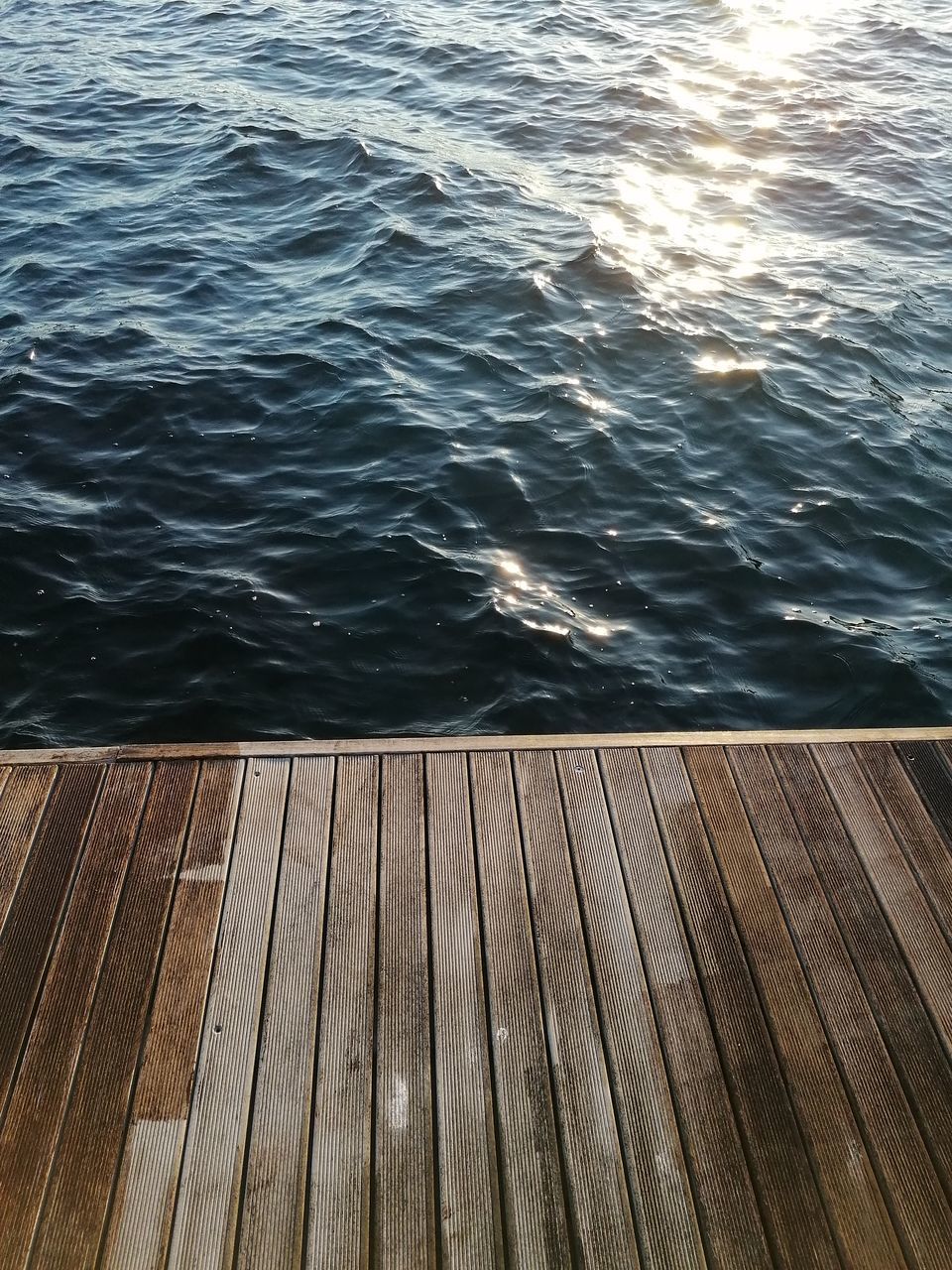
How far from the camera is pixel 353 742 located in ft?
16.6

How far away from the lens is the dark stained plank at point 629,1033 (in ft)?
11.2

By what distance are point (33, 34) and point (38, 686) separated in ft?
50.0

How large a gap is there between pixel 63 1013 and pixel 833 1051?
2.74m

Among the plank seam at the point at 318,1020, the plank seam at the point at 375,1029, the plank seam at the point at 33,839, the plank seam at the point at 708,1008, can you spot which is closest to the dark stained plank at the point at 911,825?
the plank seam at the point at 708,1008

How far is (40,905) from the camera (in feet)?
14.1

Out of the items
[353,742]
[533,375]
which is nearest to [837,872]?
[353,742]

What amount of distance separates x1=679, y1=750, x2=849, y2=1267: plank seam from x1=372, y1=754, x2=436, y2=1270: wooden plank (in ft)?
3.97

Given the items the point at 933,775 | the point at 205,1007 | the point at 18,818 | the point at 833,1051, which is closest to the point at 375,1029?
the point at 205,1007

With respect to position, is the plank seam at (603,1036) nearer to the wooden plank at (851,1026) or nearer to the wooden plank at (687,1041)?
the wooden plank at (687,1041)

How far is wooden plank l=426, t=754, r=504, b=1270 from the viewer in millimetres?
3385

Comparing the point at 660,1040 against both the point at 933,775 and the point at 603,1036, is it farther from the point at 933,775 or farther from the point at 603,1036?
the point at 933,775

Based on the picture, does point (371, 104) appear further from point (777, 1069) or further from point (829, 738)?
point (777, 1069)

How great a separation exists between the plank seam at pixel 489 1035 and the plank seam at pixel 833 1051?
46.8 inches

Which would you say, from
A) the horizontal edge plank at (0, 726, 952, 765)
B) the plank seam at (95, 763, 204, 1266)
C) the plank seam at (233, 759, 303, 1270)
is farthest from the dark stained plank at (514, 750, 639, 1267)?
the plank seam at (95, 763, 204, 1266)
